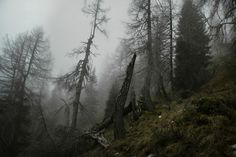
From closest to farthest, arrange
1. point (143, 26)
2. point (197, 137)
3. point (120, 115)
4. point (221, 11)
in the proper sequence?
point (197, 137), point (120, 115), point (221, 11), point (143, 26)

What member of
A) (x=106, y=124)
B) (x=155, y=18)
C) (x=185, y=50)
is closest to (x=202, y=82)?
(x=185, y=50)

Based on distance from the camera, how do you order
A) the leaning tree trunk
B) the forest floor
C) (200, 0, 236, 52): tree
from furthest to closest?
(200, 0, 236, 52): tree < the leaning tree trunk < the forest floor

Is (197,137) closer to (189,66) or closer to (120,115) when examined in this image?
(120,115)

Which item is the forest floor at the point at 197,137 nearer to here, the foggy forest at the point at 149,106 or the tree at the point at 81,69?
the foggy forest at the point at 149,106

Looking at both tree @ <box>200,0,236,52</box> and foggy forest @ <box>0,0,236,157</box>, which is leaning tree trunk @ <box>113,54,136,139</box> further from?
tree @ <box>200,0,236,52</box>

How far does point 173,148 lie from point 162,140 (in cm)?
68

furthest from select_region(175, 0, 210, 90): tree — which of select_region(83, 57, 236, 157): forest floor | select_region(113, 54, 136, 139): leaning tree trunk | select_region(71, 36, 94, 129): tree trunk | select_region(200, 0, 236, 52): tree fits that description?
select_region(83, 57, 236, 157): forest floor

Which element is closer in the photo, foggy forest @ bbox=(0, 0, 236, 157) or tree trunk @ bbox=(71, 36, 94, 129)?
foggy forest @ bbox=(0, 0, 236, 157)

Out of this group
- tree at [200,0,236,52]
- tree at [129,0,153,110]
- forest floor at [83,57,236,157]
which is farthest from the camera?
tree at [129,0,153,110]

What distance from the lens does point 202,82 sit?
17.4 meters

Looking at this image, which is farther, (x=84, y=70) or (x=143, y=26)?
(x=84, y=70)

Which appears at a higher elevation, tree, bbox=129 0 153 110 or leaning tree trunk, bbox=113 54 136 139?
tree, bbox=129 0 153 110

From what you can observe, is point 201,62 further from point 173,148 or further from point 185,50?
point 173,148

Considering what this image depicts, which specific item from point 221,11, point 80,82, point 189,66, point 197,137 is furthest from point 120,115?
point 189,66
